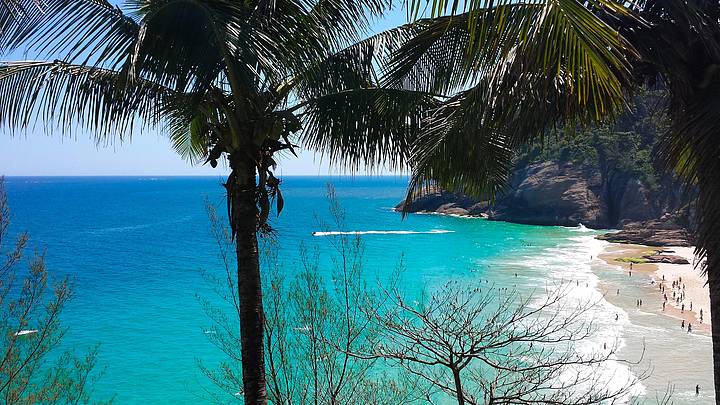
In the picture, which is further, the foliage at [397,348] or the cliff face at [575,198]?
the cliff face at [575,198]

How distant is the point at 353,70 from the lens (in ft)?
19.9

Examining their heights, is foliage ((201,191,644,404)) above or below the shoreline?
above

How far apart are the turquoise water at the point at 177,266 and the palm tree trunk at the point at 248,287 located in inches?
40.5

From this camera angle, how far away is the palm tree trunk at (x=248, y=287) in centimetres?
556

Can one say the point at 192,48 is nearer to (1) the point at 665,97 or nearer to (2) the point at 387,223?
(1) the point at 665,97

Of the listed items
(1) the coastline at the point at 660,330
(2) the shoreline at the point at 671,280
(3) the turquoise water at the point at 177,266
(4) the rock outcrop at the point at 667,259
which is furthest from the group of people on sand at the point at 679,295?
(4) the rock outcrop at the point at 667,259

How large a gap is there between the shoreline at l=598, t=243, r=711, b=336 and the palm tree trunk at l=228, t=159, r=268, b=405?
75.2 feet

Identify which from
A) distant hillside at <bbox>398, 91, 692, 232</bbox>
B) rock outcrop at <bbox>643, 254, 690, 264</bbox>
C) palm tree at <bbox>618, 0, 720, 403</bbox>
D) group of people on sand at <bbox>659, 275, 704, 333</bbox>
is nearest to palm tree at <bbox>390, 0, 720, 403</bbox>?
palm tree at <bbox>618, 0, 720, 403</bbox>

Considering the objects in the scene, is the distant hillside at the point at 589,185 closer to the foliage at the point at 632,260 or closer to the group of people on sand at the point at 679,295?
the foliage at the point at 632,260

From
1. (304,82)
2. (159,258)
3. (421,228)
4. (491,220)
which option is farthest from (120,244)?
(304,82)

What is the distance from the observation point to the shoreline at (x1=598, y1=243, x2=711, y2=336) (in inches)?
1149

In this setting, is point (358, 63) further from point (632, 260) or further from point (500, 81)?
point (632, 260)

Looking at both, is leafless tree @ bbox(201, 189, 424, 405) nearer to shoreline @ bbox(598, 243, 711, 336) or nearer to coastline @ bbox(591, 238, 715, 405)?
coastline @ bbox(591, 238, 715, 405)

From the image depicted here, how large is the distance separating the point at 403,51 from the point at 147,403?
18.1 m
